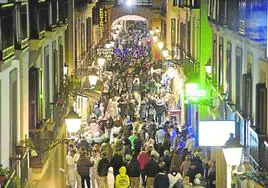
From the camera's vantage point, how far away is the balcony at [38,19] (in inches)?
851

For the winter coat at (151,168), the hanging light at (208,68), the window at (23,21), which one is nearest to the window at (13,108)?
the window at (23,21)

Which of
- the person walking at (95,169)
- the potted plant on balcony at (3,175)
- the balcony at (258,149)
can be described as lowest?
the person walking at (95,169)

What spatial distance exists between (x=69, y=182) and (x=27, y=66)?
5160 mm

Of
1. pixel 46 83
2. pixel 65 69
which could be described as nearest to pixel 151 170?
pixel 46 83

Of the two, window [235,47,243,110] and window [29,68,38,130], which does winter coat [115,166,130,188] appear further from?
window [235,47,243,110]

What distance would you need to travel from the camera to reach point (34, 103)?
22.2 metres

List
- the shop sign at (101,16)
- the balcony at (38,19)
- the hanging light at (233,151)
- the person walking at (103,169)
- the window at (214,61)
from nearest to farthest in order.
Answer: the hanging light at (233,151), the balcony at (38,19), the person walking at (103,169), the window at (214,61), the shop sign at (101,16)

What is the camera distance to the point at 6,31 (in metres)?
16.8

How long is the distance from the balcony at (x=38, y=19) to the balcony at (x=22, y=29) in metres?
0.87

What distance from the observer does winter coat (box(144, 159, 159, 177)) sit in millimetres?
23734

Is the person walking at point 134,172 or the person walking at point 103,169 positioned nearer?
the person walking at point 134,172

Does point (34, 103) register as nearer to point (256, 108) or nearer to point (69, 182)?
point (69, 182)

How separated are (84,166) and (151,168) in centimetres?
174

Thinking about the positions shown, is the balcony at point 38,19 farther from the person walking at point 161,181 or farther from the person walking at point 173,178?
the person walking at point 173,178
